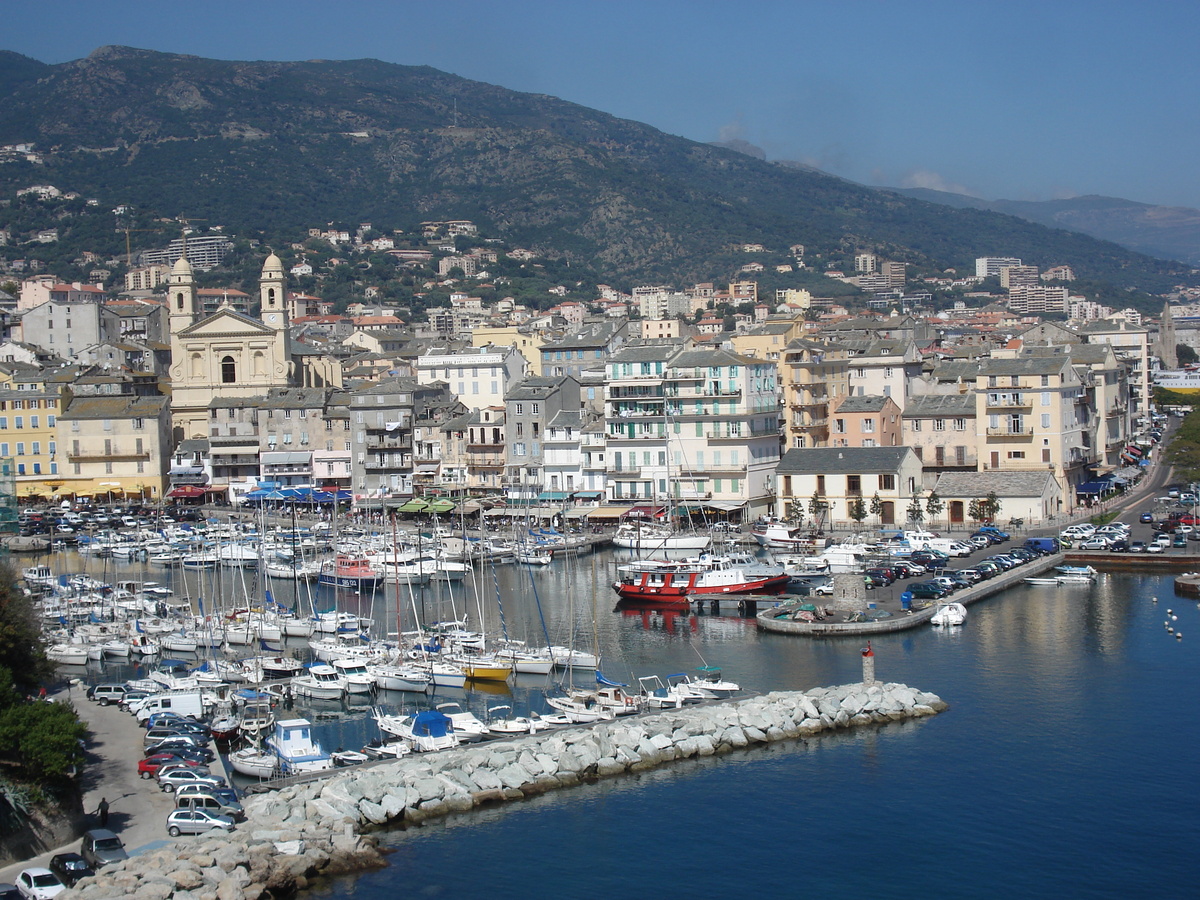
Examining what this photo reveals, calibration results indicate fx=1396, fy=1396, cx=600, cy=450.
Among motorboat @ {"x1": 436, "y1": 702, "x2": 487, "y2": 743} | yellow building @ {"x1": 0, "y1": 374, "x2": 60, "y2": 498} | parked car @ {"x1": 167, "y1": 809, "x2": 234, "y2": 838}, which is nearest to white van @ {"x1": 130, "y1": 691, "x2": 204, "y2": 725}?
motorboat @ {"x1": 436, "y1": 702, "x2": 487, "y2": 743}

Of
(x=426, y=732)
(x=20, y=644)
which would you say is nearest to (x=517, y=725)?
(x=426, y=732)

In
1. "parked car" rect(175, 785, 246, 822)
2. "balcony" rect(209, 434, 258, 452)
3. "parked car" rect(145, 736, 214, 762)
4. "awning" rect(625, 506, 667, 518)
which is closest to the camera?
"parked car" rect(175, 785, 246, 822)

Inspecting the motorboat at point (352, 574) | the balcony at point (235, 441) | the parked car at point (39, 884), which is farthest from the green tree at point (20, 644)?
the balcony at point (235, 441)

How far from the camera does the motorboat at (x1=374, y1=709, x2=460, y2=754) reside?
23969 mm

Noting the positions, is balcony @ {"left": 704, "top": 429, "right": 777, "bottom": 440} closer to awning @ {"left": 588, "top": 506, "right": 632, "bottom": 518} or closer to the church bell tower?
awning @ {"left": 588, "top": 506, "right": 632, "bottom": 518}

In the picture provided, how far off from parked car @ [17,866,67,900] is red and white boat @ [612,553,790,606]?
2154cm

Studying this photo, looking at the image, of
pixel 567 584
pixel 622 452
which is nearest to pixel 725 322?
pixel 622 452

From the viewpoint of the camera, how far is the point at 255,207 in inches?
7234

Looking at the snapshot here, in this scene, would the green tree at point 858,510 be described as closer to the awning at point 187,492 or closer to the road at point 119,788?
the road at point 119,788

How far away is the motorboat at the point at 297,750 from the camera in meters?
22.7

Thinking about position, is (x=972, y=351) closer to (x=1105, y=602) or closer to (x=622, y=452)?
(x=622, y=452)

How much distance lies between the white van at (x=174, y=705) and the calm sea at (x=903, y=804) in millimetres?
2414

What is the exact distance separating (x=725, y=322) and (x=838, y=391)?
66.3 m

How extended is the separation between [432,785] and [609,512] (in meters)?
27.9
